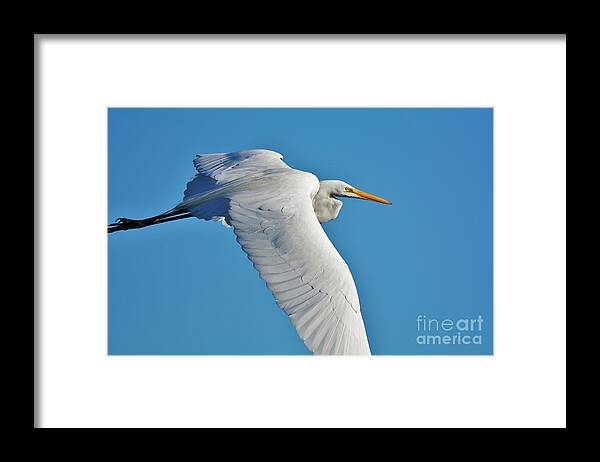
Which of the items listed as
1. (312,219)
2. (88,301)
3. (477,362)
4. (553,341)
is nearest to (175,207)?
(88,301)

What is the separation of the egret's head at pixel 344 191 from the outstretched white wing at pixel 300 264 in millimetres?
504

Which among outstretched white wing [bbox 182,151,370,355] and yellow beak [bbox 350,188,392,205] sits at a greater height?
yellow beak [bbox 350,188,392,205]

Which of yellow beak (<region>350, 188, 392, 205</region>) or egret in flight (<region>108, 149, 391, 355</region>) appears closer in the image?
egret in flight (<region>108, 149, 391, 355</region>)

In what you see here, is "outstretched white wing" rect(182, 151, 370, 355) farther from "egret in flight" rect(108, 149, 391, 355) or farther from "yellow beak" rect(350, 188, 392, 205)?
"yellow beak" rect(350, 188, 392, 205)

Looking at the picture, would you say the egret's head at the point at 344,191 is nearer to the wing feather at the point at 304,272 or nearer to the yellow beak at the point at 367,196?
the yellow beak at the point at 367,196

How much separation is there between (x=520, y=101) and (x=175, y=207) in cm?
172

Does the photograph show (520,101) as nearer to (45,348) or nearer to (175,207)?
(175,207)

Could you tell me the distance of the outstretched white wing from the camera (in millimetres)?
2977

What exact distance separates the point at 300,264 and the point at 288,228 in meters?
0.23

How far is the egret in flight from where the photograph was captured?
118 inches

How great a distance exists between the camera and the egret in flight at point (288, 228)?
118 inches

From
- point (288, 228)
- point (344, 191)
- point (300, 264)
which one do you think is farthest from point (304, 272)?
point (344, 191)

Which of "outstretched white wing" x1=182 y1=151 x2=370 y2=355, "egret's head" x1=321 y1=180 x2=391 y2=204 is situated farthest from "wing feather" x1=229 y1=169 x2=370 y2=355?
"egret's head" x1=321 y1=180 x2=391 y2=204

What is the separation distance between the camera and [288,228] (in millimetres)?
3309
